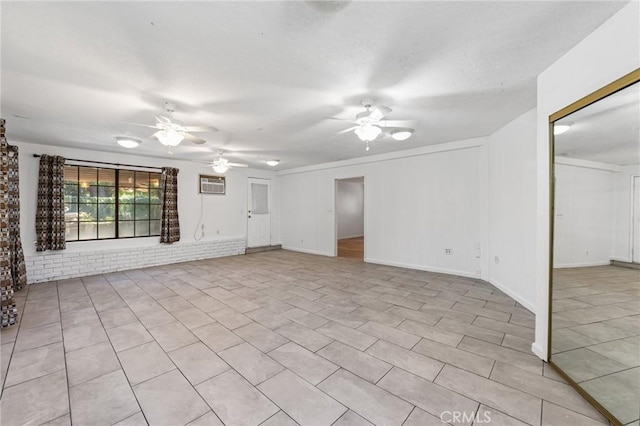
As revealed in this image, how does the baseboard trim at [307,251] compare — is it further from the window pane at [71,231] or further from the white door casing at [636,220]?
the white door casing at [636,220]

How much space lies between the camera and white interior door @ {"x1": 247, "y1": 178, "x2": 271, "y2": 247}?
792cm

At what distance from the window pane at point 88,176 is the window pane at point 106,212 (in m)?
0.51

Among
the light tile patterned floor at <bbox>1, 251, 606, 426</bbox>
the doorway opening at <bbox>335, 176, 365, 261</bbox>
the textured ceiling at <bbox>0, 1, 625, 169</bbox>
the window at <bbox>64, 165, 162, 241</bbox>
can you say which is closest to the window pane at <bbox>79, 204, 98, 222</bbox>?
the window at <bbox>64, 165, 162, 241</bbox>

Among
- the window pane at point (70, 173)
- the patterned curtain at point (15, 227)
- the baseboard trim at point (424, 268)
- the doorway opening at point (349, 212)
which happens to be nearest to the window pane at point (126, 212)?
the window pane at point (70, 173)

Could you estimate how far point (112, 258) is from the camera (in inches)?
213

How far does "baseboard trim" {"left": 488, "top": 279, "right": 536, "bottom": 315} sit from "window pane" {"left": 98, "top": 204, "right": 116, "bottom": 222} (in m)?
7.57

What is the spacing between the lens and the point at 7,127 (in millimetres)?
3818

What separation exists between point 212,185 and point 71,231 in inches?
118

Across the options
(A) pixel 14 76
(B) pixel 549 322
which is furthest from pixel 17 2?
(B) pixel 549 322

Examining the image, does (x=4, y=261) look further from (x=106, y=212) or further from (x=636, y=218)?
(x=636, y=218)

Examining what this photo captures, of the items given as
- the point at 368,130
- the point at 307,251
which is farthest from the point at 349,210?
the point at 368,130

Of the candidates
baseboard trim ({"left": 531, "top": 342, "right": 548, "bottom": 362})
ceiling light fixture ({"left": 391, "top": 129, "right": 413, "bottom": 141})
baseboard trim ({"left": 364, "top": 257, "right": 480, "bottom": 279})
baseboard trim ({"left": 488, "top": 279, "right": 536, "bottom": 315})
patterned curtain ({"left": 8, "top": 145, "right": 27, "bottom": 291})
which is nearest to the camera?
baseboard trim ({"left": 531, "top": 342, "right": 548, "bottom": 362})

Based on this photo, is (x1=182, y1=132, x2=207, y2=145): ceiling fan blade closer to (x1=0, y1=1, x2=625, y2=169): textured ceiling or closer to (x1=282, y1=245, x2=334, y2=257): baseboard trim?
(x1=0, y1=1, x2=625, y2=169): textured ceiling

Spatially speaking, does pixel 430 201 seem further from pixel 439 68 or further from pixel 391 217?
pixel 439 68
